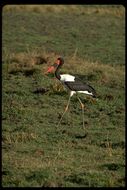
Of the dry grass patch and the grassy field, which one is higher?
the dry grass patch

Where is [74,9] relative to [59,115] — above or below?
above

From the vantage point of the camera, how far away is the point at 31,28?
21.4 meters

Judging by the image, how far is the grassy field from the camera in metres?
7.01

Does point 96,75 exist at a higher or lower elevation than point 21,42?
lower

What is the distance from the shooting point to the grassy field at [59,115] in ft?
23.0

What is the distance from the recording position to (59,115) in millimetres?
10281

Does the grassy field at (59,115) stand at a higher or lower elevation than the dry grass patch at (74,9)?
lower

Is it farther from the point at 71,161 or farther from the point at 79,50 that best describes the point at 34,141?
the point at 79,50

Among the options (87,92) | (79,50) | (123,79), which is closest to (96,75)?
(123,79)

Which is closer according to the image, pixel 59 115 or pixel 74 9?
pixel 59 115

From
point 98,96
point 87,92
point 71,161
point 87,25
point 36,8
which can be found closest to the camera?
point 71,161

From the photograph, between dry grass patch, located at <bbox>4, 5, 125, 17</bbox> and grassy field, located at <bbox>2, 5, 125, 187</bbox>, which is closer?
grassy field, located at <bbox>2, 5, 125, 187</bbox>

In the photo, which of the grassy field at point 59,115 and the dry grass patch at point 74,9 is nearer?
the grassy field at point 59,115

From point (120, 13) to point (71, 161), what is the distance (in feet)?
64.3
